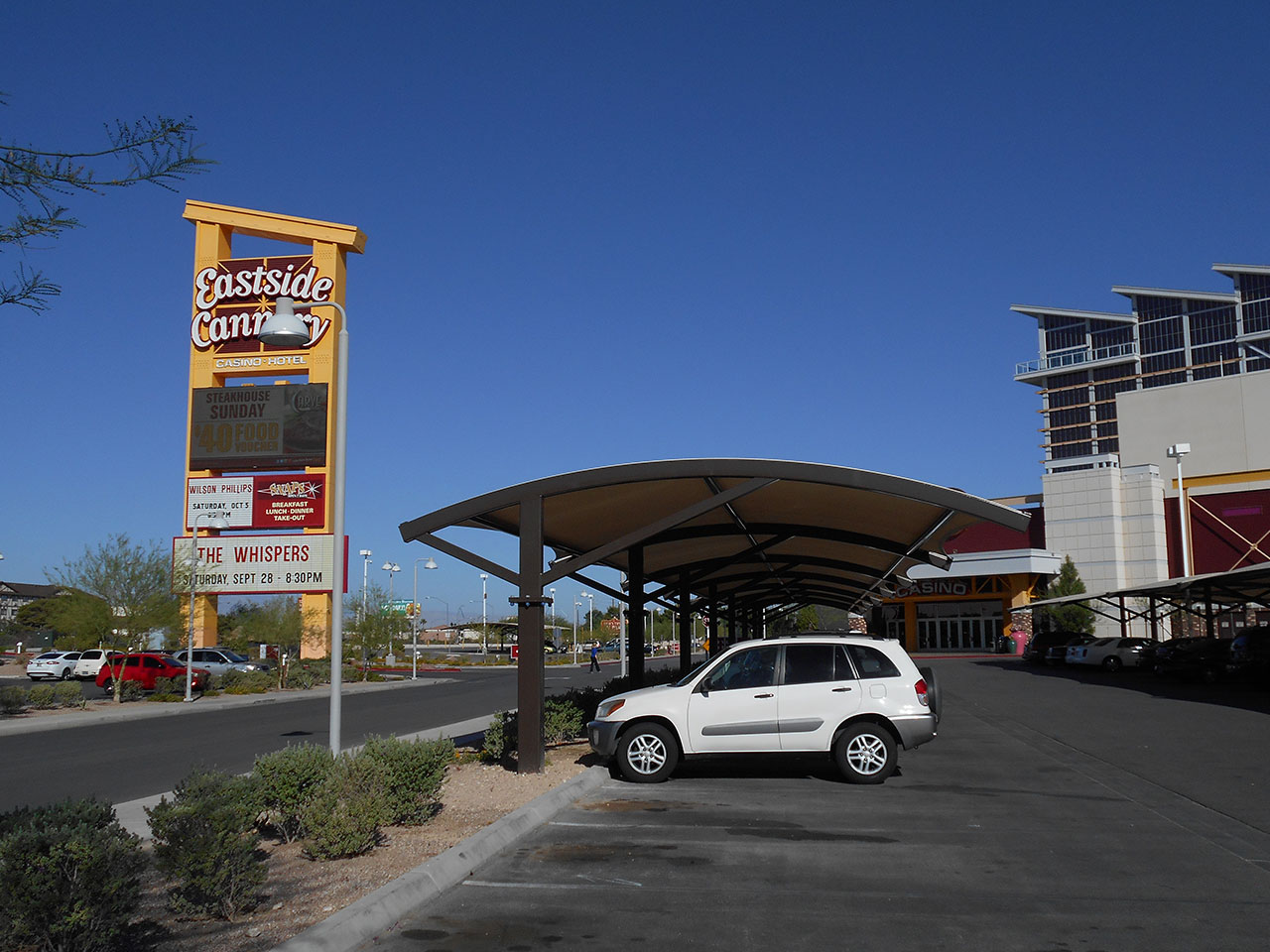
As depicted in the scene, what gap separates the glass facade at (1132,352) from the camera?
160625 mm

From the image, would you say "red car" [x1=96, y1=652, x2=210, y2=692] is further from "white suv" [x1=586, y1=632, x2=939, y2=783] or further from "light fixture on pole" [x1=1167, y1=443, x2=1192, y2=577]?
"light fixture on pole" [x1=1167, y1=443, x2=1192, y2=577]

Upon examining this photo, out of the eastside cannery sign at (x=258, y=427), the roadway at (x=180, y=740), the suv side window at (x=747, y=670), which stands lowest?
the roadway at (x=180, y=740)

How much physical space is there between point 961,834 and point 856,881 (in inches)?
89.6

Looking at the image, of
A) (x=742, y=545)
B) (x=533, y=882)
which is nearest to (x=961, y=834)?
(x=533, y=882)

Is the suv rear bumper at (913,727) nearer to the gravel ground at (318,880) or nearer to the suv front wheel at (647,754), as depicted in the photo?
the suv front wheel at (647,754)

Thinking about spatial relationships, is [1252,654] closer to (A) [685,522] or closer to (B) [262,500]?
(A) [685,522]

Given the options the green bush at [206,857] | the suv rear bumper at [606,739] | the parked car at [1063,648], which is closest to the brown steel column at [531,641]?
the suv rear bumper at [606,739]

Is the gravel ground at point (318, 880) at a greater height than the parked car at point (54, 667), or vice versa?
the gravel ground at point (318, 880)

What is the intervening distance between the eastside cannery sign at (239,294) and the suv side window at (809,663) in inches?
1599

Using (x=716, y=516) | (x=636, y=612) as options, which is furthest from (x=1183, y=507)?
(x=716, y=516)

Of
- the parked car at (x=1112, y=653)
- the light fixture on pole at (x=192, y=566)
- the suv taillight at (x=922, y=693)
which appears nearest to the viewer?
the suv taillight at (x=922, y=693)

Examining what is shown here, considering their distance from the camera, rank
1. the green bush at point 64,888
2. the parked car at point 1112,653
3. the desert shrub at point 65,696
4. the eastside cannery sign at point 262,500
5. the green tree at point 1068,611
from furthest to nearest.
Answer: the green tree at point 1068,611 < the eastside cannery sign at point 262,500 < the parked car at point 1112,653 < the desert shrub at point 65,696 < the green bush at point 64,888

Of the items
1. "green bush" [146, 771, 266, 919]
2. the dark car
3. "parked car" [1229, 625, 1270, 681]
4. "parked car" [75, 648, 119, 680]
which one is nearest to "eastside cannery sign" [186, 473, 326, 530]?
"parked car" [75, 648, 119, 680]

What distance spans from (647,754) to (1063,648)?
40967 mm
